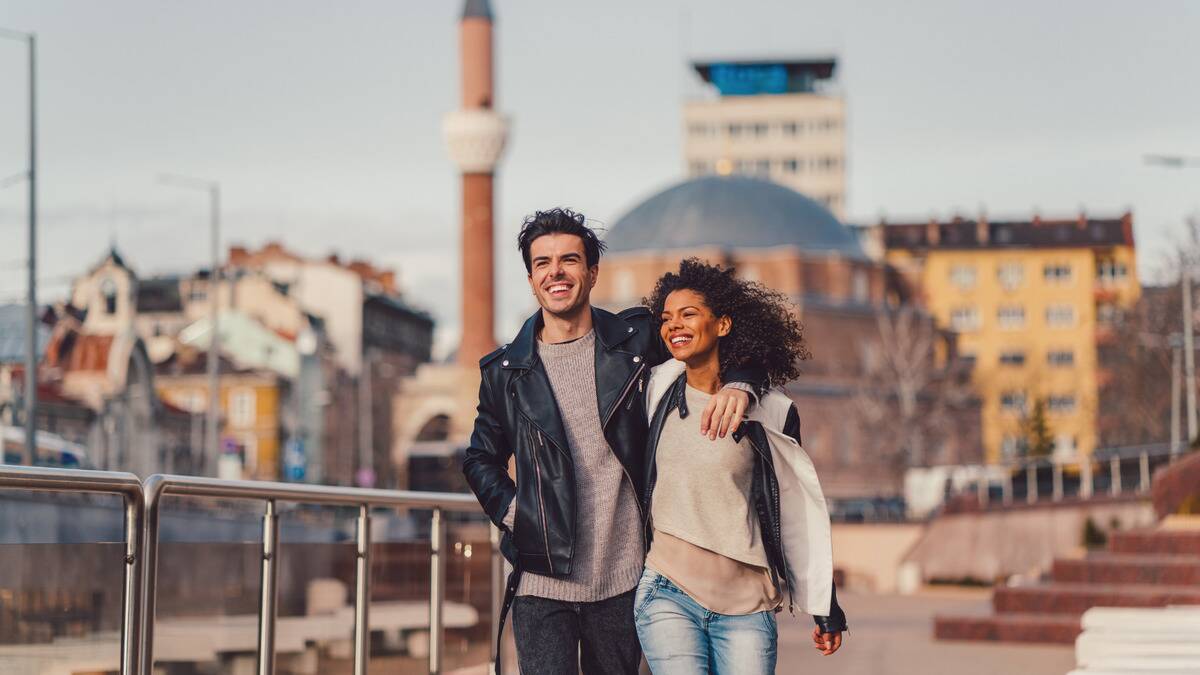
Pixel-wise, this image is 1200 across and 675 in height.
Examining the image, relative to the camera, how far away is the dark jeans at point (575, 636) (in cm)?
541

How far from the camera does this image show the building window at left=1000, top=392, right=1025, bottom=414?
3656 inches

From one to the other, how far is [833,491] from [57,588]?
75.9m

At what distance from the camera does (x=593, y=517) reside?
213 inches

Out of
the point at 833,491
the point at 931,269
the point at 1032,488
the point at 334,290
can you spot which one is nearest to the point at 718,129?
the point at 931,269

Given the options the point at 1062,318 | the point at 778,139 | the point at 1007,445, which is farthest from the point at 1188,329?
the point at 778,139

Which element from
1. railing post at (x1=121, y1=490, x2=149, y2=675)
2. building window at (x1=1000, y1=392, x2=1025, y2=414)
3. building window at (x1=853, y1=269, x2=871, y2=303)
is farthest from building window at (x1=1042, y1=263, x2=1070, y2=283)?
railing post at (x1=121, y1=490, x2=149, y2=675)

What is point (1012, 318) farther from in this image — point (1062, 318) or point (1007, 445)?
point (1007, 445)

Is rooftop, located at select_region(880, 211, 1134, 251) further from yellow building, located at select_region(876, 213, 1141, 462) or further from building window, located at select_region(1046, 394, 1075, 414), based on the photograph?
building window, located at select_region(1046, 394, 1075, 414)

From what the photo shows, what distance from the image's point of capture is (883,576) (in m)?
54.0

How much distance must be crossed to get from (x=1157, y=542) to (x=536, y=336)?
13.1 m

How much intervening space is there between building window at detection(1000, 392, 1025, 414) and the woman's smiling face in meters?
84.8

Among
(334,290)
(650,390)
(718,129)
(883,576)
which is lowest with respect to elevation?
(883,576)

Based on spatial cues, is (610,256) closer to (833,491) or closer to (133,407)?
(833,491)

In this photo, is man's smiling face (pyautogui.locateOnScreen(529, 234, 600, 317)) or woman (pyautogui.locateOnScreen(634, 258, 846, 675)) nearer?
woman (pyautogui.locateOnScreen(634, 258, 846, 675))
